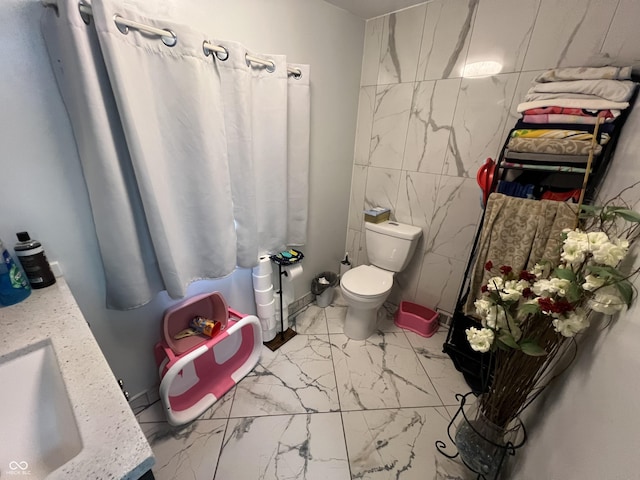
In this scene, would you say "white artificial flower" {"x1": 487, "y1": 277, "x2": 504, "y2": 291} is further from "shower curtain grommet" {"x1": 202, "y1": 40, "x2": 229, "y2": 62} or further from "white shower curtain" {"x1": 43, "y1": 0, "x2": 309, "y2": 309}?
"shower curtain grommet" {"x1": 202, "y1": 40, "x2": 229, "y2": 62}

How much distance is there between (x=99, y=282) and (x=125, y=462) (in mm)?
934

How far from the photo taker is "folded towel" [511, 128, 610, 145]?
1064 mm

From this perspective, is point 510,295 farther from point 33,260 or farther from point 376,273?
point 33,260

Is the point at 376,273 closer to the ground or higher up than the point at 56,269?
closer to the ground

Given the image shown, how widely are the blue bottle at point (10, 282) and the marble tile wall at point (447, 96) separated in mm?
1933

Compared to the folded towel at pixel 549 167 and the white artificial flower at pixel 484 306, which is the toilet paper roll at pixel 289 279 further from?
the folded towel at pixel 549 167

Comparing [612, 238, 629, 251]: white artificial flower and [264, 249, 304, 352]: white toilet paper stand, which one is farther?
[264, 249, 304, 352]: white toilet paper stand

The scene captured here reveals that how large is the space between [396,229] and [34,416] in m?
1.83

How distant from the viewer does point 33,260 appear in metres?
0.87

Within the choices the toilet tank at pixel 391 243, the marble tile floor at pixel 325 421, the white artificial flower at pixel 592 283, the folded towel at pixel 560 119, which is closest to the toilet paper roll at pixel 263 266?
the marble tile floor at pixel 325 421

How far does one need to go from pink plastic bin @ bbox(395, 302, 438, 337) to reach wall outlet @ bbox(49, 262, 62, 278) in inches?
76.6

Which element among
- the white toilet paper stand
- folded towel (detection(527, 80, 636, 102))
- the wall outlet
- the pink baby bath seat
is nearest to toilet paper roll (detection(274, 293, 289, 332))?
the white toilet paper stand

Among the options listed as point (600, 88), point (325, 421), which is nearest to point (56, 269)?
point (325, 421)

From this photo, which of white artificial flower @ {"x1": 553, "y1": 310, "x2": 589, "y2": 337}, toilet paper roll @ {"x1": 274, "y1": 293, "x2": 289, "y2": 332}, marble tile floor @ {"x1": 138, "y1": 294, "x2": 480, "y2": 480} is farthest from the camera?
toilet paper roll @ {"x1": 274, "y1": 293, "x2": 289, "y2": 332}
